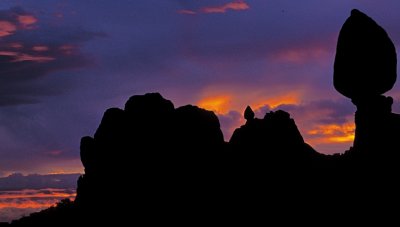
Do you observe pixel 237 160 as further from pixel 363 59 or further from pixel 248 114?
pixel 363 59

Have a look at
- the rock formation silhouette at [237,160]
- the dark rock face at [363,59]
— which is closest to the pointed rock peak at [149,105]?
the rock formation silhouette at [237,160]

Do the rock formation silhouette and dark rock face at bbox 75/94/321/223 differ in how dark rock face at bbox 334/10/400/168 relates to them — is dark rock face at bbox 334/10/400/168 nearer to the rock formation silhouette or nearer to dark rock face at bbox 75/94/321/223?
the rock formation silhouette

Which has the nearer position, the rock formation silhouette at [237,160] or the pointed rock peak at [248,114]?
the rock formation silhouette at [237,160]

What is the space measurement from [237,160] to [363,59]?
16400mm

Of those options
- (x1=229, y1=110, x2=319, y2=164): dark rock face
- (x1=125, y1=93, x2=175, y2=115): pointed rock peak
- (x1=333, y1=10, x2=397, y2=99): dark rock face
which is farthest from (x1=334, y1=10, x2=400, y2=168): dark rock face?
(x1=125, y1=93, x2=175, y2=115): pointed rock peak

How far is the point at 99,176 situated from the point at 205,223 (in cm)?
1387

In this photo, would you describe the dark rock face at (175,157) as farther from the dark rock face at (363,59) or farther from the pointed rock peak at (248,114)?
the dark rock face at (363,59)

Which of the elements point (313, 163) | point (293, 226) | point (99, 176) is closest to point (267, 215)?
point (293, 226)

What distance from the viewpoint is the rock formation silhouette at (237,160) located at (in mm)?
53000

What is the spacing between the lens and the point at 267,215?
2143 inches

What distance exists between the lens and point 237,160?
60.7m

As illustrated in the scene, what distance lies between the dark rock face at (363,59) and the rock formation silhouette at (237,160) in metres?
0.09

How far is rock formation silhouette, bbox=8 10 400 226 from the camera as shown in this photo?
53000mm

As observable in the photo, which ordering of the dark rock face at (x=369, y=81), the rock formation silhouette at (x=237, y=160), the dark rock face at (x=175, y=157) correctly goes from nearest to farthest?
1. the dark rock face at (x=369, y=81)
2. the rock formation silhouette at (x=237, y=160)
3. the dark rock face at (x=175, y=157)
